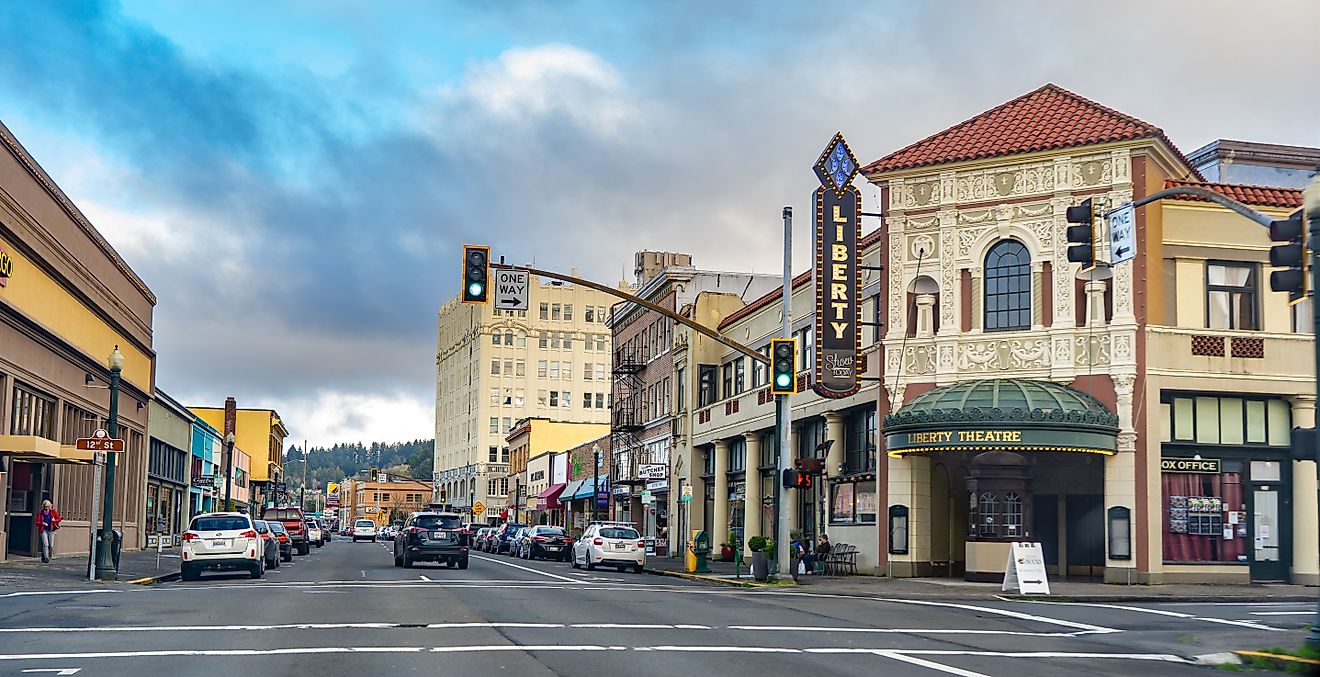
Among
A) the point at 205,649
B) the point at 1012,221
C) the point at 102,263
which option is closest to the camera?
the point at 205,649

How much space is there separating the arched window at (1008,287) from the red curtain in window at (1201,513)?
5393mm

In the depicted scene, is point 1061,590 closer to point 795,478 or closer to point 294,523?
point 795,478

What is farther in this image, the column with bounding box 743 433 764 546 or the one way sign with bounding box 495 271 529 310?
the column with bounding box 743 433 764 546

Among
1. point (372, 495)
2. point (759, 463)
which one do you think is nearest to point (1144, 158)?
point (759, 463)

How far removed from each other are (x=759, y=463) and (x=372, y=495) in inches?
6167

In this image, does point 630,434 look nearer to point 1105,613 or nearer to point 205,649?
point 1105,613

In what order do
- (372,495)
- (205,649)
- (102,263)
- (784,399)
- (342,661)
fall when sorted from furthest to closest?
(372,495) < (102,263) < (784,399) < (205,649) < (342,661)

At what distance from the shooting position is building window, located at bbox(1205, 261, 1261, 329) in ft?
109

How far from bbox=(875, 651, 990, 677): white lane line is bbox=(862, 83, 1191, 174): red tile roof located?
20996 mm

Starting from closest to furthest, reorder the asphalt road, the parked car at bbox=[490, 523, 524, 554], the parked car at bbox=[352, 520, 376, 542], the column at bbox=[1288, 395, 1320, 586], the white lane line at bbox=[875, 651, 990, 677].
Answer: the white lane line at bbox=[875, 651, 990, 677] → the asphalt road → the column at bbox=[1288, 395, 1320, 586] → the parked car at bbox=[490, 523, 524, 554] → the parked car at bbox=[352, 520, 376, 542]

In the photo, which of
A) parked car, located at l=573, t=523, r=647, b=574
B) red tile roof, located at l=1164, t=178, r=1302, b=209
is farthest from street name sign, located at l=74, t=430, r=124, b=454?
red tile roof, located at l=1164, t=178, r=1302, b=209

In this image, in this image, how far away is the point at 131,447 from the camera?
55.4 meters

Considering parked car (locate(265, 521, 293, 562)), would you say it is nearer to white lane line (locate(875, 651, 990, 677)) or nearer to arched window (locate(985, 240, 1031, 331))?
arched window (locate(985, 240, 1031, 331))

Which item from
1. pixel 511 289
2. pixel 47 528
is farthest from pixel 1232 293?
pixel 47 528
